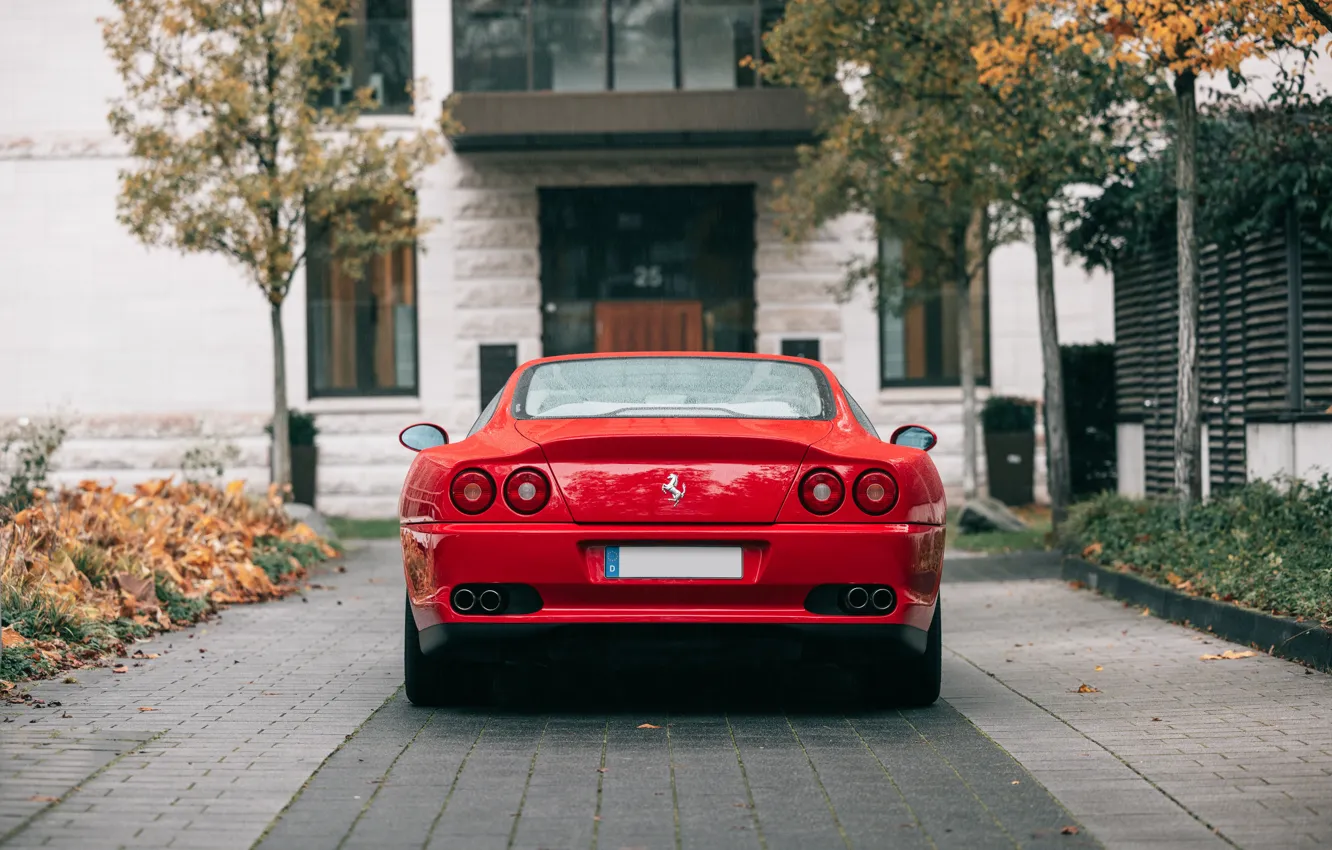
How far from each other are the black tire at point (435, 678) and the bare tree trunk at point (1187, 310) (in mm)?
6391

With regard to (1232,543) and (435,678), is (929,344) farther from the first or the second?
(435,678)

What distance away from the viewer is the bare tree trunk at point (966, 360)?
66.8 feet

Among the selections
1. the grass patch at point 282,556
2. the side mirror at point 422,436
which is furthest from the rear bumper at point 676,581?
the grass patch at point 282,556

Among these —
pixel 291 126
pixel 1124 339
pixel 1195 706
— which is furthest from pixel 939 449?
pixel 1195 706

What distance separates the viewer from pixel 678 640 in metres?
6.20

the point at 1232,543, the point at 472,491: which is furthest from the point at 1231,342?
the point at 472,491

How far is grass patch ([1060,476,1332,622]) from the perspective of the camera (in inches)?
341

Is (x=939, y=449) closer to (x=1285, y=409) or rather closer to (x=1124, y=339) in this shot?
(x=1124, y=339)

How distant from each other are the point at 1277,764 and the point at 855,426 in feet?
6.70

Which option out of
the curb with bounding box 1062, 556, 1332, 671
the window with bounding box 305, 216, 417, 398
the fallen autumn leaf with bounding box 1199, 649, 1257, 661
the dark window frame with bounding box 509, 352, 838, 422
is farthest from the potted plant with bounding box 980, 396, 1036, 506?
the dark window frame with bounding box 509, 352, 838, 422

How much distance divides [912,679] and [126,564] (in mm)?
5212

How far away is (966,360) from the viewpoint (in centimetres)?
2086

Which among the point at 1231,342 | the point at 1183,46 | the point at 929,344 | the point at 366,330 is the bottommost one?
the point at 1231,342

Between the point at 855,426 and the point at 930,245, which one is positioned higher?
the point at 930,245
